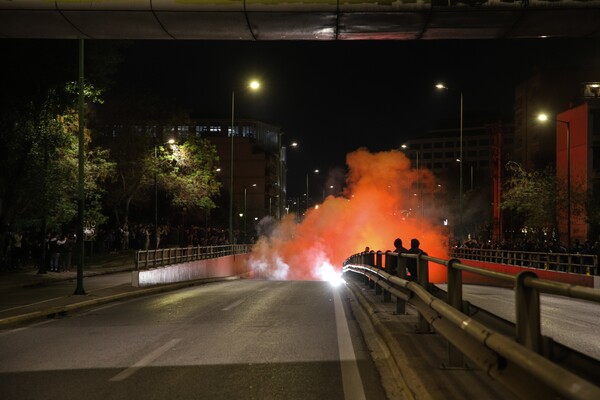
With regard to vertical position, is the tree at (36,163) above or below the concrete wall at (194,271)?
above

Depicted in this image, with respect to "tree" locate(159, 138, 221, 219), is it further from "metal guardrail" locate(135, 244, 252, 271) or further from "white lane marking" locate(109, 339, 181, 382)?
"white lane marking" locate(109, 339, 181, 382)

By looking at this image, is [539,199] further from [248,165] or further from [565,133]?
[248,165]

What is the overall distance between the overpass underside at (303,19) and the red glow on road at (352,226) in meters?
46.4

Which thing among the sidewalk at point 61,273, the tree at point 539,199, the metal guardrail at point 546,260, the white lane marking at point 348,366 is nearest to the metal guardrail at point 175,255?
the sidewalk at point 61,273

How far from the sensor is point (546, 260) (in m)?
29.1

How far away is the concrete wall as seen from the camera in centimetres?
2249

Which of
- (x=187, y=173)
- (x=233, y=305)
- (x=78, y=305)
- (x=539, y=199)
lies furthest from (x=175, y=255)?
(x=539, y=199)

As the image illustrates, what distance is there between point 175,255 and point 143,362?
21.2m

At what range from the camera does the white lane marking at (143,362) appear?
724 cm

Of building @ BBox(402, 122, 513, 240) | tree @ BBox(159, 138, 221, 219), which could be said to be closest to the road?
building @ BBox(402, 122, 513, 240)

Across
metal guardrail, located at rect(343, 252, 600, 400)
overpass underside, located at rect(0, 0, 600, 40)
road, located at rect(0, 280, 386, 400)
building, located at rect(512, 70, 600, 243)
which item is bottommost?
road, located at rect(0, 280, 386, 400)

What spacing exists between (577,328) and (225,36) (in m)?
8.30

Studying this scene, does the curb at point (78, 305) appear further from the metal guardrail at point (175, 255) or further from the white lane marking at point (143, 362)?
the white lane marking at point (143, 362)

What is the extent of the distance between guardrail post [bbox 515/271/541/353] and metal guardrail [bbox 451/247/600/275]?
2234 cm
